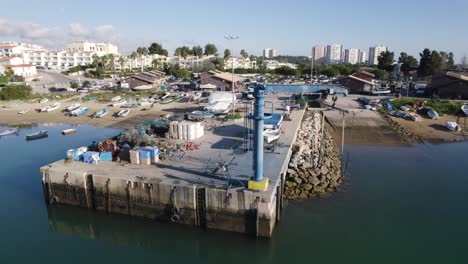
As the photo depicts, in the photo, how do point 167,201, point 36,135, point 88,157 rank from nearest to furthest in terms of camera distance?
point 167,201
point 88,157
point 36,135

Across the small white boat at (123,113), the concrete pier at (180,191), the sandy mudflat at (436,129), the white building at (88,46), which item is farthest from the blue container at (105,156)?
the white building at (88,46)

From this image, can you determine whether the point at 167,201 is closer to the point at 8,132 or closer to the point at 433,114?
the point at 8,132

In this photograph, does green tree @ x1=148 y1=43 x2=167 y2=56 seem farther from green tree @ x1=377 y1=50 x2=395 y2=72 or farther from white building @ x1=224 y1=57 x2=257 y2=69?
green tree @ x1=377 y1=50 x2=395 y2=72

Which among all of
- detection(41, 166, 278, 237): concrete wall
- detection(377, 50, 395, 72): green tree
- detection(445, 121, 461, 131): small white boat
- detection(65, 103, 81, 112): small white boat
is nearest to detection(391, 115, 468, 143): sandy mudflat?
detection(445, 121, 461, 131): small white boat

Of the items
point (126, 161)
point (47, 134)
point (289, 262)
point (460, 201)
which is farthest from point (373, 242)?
point (47, 134)

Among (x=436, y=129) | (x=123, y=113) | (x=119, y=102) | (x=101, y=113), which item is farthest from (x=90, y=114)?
(x=436, y=129)

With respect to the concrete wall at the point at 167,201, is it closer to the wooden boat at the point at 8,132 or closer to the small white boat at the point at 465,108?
the wooden boat at the point at 8,132
